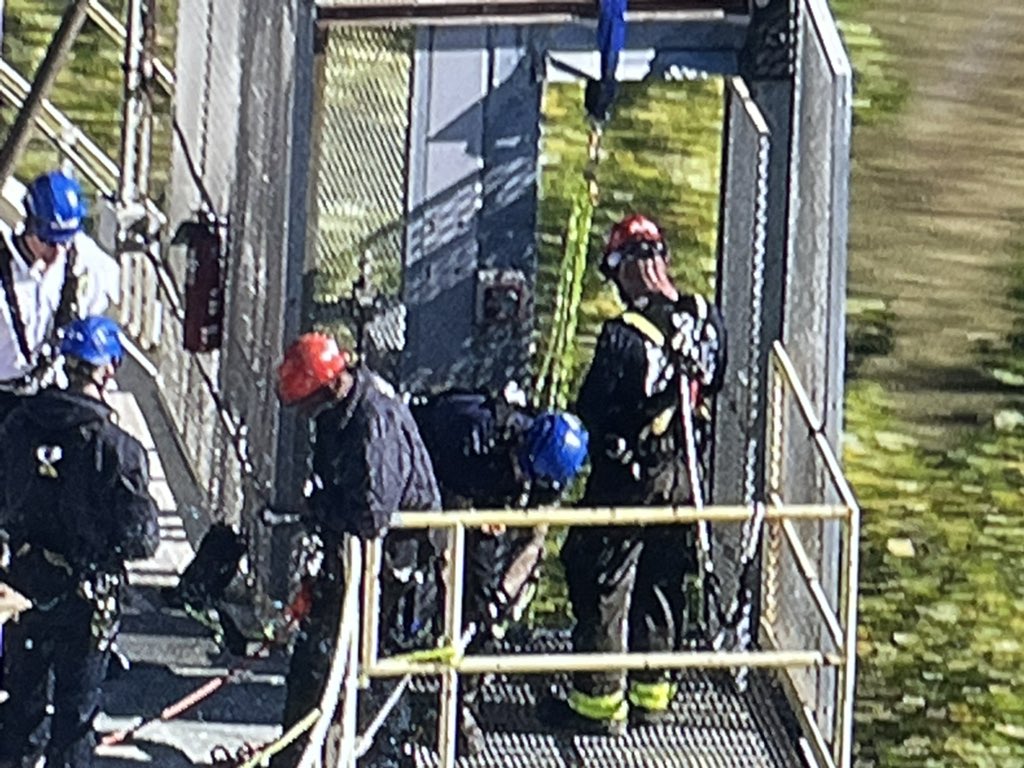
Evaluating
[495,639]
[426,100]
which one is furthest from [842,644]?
[426,100]

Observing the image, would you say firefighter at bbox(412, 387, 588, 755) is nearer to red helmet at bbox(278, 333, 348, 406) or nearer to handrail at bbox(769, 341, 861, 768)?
red helmet at bbox(278, 333, 348, 406)

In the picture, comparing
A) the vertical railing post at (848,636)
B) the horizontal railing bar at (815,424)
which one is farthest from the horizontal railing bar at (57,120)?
the vertical railing post at (848,636)

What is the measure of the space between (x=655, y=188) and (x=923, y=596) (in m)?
2.84

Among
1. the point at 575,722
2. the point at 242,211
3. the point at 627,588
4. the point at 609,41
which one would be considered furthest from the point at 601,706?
the point at 242,211

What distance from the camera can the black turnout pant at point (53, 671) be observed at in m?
7.02

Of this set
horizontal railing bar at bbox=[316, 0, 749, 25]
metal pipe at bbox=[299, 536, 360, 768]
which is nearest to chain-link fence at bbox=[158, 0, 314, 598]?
horizontal railing bar at bbox=[316, 0, 749, 25]

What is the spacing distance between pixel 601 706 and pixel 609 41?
8.44 feet

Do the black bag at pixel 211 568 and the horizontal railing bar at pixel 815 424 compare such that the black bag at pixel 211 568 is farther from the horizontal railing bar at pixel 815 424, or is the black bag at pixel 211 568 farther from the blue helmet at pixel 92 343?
the horizontal railing bar at pixel 815 424

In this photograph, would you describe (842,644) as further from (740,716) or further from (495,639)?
(495,639)

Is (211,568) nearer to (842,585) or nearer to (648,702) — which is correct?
(648,702)

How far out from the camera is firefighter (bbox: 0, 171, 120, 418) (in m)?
7.43

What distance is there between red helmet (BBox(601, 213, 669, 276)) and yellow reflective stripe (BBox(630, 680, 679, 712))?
1.45 metres

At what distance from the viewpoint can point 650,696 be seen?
7.18m

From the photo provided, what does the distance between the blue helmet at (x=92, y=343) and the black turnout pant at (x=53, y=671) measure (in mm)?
724
